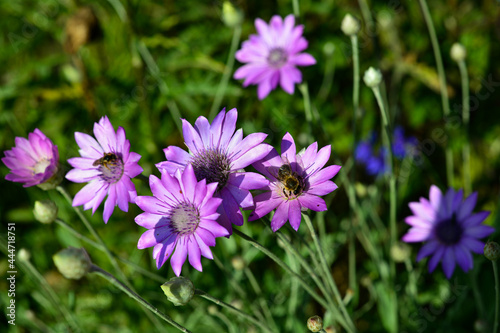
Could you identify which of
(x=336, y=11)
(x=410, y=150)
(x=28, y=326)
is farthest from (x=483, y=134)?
(x=28, y=326)

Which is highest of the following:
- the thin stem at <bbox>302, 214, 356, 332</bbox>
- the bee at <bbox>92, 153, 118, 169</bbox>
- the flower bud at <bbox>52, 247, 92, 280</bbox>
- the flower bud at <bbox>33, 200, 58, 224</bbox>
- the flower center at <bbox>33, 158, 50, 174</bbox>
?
the flower center at <bbox>33, 158, 50, 174</bbox>

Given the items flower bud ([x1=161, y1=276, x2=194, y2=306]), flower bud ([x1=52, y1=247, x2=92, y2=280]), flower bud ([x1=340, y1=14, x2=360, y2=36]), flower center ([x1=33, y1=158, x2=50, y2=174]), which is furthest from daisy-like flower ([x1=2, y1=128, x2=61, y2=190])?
flower bud ([x1=340, y1=14, x2=360, y2=36])

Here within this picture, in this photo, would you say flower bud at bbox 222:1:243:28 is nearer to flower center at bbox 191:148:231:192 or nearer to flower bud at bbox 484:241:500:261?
flower center at bbox 191:148:231:192

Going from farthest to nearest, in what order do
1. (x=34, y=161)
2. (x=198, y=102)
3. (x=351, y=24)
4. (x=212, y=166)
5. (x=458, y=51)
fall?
(x=198, y=102) < (x=458, y=51) < (x=351, y=24) < (x=34, y=161) < (x=212, y=166)

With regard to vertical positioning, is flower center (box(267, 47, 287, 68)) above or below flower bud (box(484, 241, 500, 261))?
above

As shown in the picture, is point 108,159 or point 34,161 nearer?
point 108,159

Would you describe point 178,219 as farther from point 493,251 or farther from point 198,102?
point 198,102

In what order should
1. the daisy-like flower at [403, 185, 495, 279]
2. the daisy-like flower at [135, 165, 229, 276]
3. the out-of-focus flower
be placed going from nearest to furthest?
the daisy-like flower at [135, 165, 229, 276] → the daisy-like flower at [403, 185, 495, 279] → the out-of-focus flower

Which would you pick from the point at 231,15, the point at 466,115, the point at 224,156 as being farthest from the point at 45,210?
the point at 466,115

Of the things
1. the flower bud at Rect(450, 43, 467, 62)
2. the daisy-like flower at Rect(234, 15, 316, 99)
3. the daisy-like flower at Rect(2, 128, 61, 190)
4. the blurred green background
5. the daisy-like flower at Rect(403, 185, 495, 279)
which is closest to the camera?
the daisy-like flower at Rect(2, 128, 61, 190)
